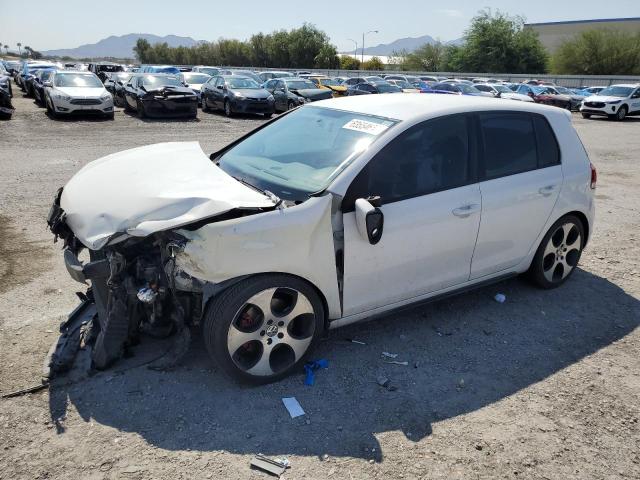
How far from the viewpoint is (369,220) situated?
125 inches

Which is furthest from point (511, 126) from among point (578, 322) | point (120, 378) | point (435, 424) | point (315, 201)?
point (120, 378)

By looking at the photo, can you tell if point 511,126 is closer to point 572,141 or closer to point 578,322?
point 572,141

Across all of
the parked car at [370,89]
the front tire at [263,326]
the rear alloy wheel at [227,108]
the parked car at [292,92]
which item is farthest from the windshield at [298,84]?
the front tire at [263,326]

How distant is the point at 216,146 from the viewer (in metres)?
12.4

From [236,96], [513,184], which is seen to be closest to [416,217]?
[513,184]

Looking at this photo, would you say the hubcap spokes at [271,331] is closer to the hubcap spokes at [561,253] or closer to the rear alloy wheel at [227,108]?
the hubcap spokes at [561,253]

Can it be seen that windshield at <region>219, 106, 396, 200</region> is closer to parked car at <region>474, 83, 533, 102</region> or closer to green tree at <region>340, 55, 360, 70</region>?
parked car at <region>474, 83, 533, 102</region>

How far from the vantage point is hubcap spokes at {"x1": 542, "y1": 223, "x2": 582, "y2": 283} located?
462 cm

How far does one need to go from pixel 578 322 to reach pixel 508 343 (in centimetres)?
81

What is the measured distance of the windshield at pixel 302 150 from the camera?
347 cm

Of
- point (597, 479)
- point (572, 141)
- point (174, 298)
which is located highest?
point (572, 141)

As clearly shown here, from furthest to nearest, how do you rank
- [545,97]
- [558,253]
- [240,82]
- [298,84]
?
[545,97], [298,84], [240,82], [558,253]

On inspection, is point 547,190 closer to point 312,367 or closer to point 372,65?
point 312,367

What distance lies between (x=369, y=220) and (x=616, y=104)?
26.3 m
